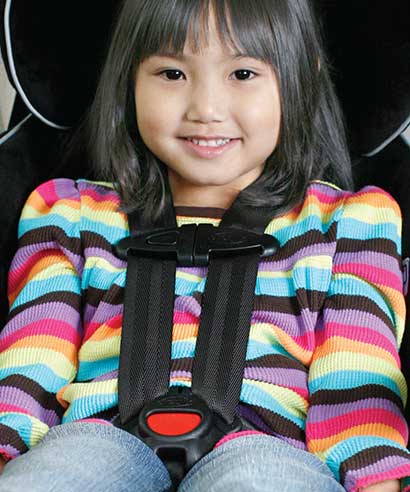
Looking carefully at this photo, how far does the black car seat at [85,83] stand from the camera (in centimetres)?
143

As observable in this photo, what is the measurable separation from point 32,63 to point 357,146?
50 centimetres

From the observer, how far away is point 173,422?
3.85ft

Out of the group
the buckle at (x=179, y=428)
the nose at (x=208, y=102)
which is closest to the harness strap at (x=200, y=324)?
the buckle at (x=179, y=428)

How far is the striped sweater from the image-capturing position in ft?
3.85

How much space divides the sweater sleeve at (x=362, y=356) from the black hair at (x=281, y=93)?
114mm

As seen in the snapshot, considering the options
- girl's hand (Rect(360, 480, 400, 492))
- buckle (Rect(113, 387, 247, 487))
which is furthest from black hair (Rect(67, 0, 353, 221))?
girl's hand (Rect(360, 480, 400, 492))

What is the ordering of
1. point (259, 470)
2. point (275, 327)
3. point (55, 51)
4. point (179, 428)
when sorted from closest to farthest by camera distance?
point (259, 470), point (179, 428), point (275, 327), point (55, 51)

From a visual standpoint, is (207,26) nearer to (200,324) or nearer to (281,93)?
(281,93)

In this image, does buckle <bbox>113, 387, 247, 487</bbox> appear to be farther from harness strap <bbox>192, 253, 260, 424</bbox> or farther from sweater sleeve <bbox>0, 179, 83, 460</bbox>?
sweater sleeve <bbox>0, 179, 83, 460</bbox>

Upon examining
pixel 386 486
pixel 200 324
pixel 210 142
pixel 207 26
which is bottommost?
pixel 386 486

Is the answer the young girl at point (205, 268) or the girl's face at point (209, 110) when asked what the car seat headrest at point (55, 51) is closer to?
the young girl at point (205, 268)

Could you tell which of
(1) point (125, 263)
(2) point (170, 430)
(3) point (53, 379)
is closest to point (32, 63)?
(1) point (125, 263)

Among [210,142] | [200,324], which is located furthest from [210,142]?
[200,324]

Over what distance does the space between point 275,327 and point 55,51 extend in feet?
1.82
